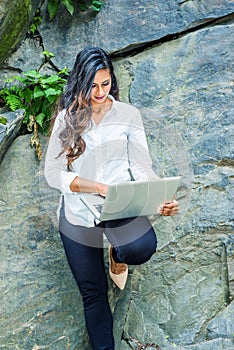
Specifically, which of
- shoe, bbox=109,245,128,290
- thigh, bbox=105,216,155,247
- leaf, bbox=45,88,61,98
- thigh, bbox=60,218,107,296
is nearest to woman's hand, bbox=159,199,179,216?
thigh, bbox=105,216,155,247

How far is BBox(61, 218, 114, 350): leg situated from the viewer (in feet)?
10.5

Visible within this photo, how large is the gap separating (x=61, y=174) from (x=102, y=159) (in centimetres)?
26

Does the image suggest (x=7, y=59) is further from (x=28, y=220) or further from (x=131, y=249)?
(x=131, y=249)

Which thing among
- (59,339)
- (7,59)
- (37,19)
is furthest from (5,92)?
(59,339)

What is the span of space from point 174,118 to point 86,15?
3.81 ft

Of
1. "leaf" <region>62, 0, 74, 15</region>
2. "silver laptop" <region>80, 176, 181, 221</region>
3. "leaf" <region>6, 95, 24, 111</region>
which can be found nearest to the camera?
"silver laptop" <region>80, 176, 181, 221</region>

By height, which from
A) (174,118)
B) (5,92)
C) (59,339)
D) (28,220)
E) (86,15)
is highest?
(86,15)

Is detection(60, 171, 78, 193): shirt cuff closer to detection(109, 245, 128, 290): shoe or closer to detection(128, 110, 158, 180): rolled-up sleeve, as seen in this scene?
detection(128, 110, 158, 180): rolled-up sleeve

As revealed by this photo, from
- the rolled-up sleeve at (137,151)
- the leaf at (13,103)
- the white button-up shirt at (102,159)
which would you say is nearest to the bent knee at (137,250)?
the white button-up shirt at (102,159)

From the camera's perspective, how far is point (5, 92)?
4.11 m

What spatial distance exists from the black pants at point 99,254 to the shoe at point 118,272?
0.17 metres

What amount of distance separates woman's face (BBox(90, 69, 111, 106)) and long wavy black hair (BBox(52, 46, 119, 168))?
0.03m

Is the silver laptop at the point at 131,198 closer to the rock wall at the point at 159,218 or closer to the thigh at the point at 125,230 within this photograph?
the thigh at the point at 125,230

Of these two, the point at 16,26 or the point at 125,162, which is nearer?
the point at 125,162
